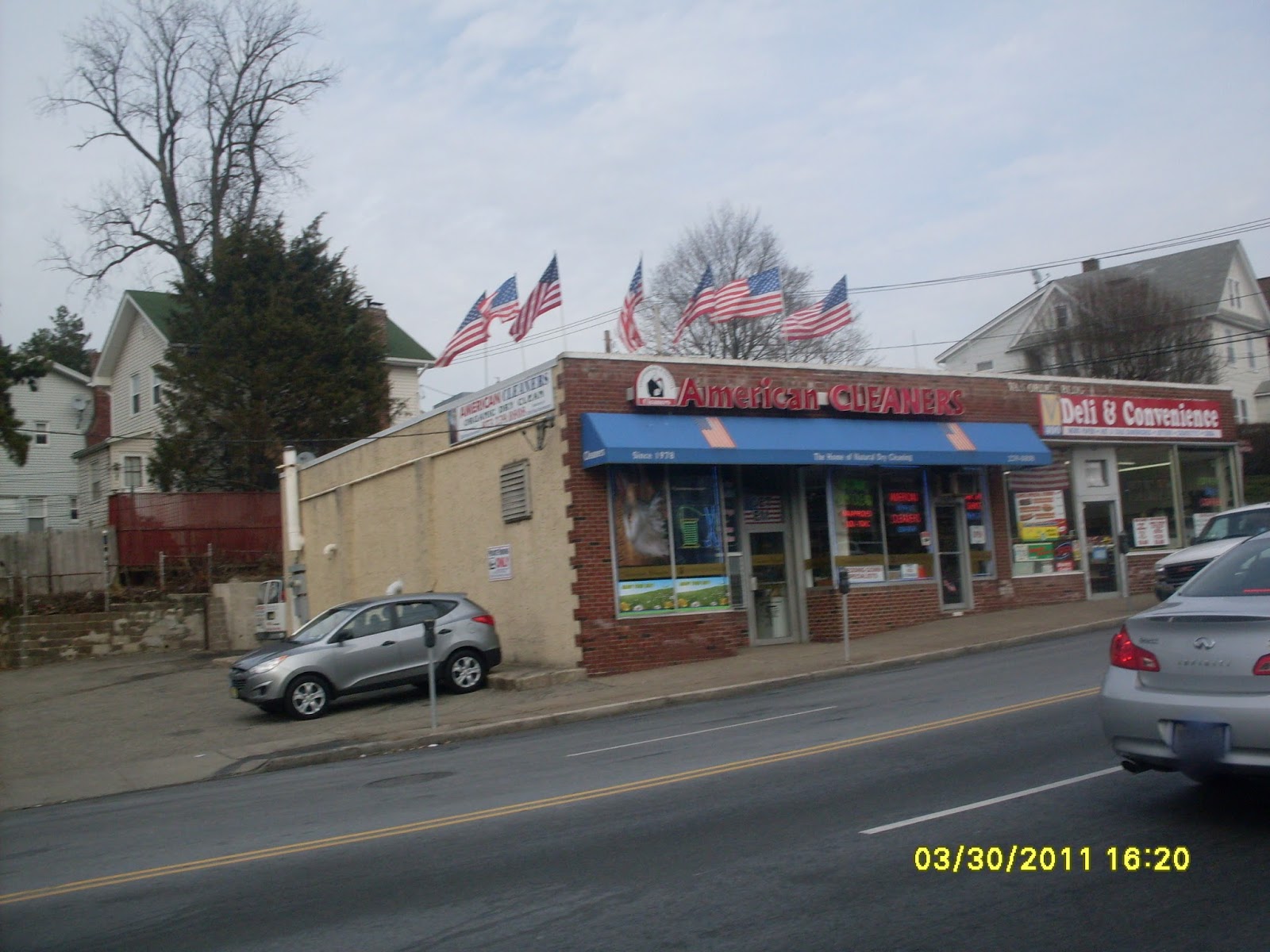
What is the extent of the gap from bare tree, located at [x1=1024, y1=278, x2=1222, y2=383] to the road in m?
28.8

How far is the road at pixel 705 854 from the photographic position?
18.3 ft

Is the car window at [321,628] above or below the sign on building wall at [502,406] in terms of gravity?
below

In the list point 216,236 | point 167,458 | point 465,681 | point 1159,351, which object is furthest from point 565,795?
point 216,236

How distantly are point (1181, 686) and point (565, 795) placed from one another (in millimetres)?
4710

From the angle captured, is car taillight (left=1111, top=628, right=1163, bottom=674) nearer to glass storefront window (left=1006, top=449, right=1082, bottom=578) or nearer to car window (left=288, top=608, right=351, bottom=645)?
car window (left=288, top=608, right=351, bottom=645)

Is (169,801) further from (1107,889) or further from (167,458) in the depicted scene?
(167,458)

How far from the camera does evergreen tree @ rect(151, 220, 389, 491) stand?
116ft

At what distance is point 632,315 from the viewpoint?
2177 cm

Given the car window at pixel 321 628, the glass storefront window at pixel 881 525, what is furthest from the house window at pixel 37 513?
the glass storefront window at pixel 881 525

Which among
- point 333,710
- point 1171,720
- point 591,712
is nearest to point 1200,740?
point 1171,720

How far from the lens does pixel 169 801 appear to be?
11562 mm

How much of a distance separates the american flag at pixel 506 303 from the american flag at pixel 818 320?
16.9ft

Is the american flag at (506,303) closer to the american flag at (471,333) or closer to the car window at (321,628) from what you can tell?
the american flag at (471,333)

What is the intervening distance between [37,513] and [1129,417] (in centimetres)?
4100
